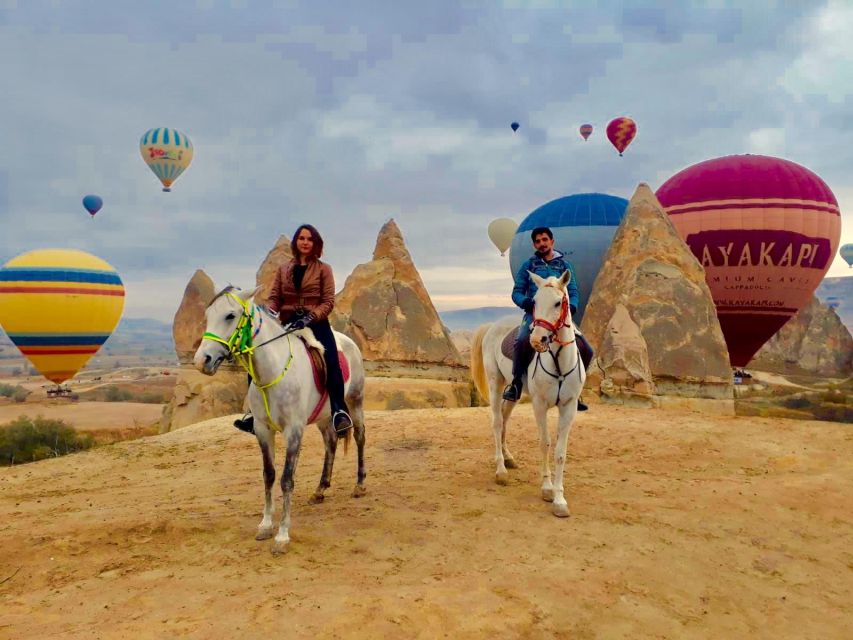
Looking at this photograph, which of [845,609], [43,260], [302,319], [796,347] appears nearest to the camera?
[845,609]

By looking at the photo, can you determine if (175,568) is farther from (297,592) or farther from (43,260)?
(43,260)

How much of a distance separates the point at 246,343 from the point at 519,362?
359 cm

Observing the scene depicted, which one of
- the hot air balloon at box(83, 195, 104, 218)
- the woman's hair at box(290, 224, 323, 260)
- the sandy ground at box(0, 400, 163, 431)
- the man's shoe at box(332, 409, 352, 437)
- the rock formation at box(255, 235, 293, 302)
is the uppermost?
the hot air balloon at box(83, 195, 104, 218)

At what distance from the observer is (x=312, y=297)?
620 centimetres

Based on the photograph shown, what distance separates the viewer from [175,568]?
15.9 ft

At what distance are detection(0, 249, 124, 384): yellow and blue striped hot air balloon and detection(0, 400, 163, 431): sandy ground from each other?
727 cm

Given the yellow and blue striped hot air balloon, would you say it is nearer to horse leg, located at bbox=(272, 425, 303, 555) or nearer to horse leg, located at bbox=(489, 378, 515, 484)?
horse leg, located at bbox=(489, 378, 515, 484)

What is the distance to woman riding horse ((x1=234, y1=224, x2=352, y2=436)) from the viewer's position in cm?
614

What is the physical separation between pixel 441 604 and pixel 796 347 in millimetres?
50044

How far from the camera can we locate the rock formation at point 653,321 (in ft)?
51.3

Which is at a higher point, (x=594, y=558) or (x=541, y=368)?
(x=541, y=368)

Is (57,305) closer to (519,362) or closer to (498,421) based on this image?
(498,421)

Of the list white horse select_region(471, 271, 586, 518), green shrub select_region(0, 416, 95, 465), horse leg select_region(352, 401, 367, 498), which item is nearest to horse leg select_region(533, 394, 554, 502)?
white horse select_region(471, 271, 586, 518)

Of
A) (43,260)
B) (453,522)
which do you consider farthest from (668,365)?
(43,260)
